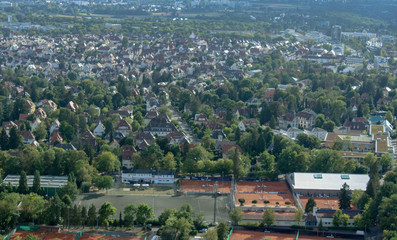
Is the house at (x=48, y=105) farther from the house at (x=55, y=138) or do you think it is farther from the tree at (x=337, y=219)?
the tree at (x=337, y=219)

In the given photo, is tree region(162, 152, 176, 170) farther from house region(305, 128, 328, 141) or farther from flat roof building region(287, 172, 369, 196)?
house region(305, 128, 328, 141)

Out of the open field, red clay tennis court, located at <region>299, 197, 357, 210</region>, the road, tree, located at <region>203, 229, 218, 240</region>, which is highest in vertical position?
tree, located at <region>203, 229, 218, 240</region>

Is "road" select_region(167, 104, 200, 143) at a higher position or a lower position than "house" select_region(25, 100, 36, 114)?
lower

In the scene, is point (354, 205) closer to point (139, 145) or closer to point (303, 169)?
point (303, 169)

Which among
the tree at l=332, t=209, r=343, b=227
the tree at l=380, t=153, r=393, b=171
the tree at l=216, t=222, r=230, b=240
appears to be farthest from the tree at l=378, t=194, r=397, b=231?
the tree at l=380, t=153, r=393, b=171

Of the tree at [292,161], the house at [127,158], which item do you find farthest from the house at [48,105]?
the tree at [292,161]

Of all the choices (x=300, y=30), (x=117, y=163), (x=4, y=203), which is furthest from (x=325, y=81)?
(x=300, y=30)

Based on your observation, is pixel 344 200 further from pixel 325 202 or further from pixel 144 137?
pixel 144 137
